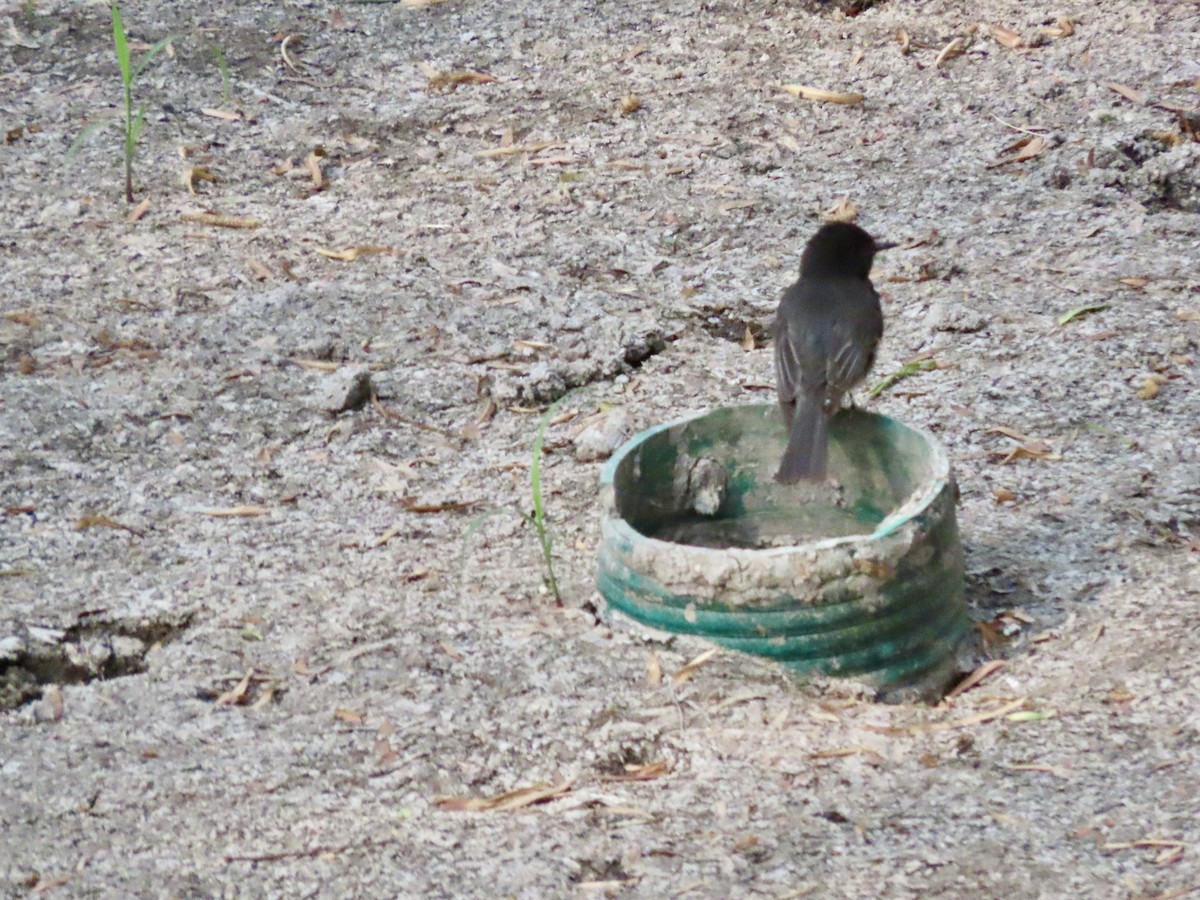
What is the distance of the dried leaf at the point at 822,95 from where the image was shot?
7.98m

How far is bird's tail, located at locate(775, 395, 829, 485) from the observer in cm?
471

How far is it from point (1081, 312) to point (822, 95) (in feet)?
7.18

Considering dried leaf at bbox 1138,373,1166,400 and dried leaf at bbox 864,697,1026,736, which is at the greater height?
dried leaf at bbox 1138,373,1166,400

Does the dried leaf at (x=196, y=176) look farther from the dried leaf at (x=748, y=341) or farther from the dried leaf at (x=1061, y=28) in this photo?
the dried leaf at (x=1061, y=28)

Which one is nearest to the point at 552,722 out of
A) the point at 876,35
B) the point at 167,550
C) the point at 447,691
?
the point at 447,691

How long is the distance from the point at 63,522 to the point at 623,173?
129 inches

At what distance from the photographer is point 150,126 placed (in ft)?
25.8

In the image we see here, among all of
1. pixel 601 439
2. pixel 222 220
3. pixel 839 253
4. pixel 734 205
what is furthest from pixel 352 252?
pixel 839 253

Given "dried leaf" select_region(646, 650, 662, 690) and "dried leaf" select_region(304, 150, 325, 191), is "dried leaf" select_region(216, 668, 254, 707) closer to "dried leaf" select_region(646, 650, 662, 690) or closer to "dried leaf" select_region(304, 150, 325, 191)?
"dried leaf" select_region(646, 650, 662, 690)

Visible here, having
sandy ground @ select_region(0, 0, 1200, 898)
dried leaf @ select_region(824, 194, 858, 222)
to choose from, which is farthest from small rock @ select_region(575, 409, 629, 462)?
dried leaf @ select_region(824, 194, 858, 222)

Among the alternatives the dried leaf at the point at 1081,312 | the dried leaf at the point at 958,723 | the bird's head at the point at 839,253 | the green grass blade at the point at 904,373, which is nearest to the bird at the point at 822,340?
the bird's head at the point at 839,253

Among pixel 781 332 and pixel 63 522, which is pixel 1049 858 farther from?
pixel 63 522

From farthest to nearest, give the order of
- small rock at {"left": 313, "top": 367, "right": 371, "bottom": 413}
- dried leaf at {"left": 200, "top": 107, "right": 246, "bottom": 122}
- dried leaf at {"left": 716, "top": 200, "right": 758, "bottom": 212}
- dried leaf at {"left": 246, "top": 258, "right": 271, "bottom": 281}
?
dried leaf at {"left": 200, "top": 107, "right": 246, "bottom": 122} < dried leaf at {"left": 716, "top": 200, "right": 758, "bottom": 212} < dried leaf at {"left": 246, "top": 258, "right": 271, "bottom": 281} < small rock at {"left": 313, "top": 367, "right": 371, "bottom": 413}

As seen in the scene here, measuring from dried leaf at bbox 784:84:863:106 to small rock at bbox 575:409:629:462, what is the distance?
2.90 meters
